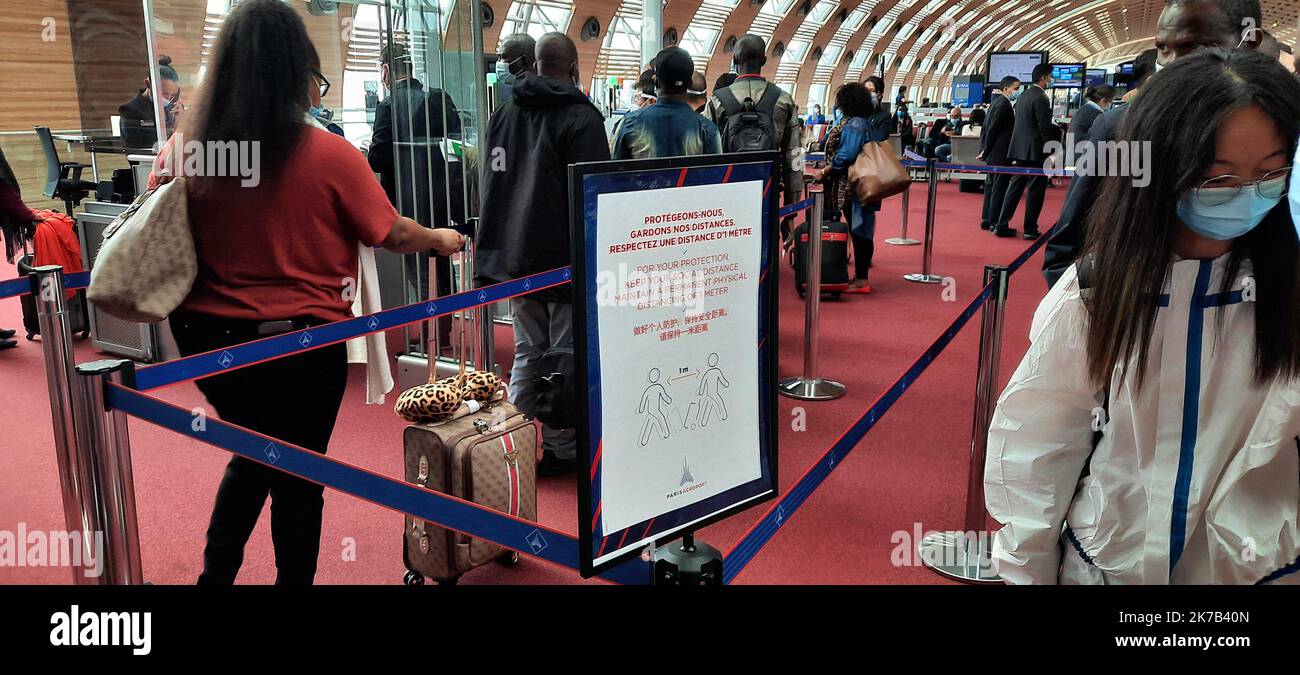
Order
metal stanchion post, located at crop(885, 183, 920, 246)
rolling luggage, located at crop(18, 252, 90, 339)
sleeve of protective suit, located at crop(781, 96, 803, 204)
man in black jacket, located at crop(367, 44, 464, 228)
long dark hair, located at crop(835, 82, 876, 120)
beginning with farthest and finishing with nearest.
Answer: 1. metal stanchion post, located at crop(885, 183, 920, 246)
2. long dark hair, located at crop(835, 82, 876, 120)
3. sleeve of protective suit, located at crop(781, 96, 803, 204)
4. rolling luggage, located at crop(18, 252, 90, 339)
5. man in black jacket, located at crop(367, 44, 464, 228)

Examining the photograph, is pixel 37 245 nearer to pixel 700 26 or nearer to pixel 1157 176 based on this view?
pixel 1157 176

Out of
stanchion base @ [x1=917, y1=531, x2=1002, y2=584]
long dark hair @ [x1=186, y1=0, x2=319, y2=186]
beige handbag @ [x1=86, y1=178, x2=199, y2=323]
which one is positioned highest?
long dark hair @ [x1=186, y1=0, x2=319, y2=186]

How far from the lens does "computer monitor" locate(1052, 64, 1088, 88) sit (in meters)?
16.8

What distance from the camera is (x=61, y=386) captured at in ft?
6.48

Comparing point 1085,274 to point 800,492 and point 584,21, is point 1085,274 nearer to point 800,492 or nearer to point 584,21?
point 800,492

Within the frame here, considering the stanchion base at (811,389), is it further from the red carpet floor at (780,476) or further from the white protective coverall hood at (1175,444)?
the white protective coverall hood at (1175,444)

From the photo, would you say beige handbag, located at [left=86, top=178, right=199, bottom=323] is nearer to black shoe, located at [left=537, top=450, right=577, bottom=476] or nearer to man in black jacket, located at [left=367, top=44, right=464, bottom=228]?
black shoe, located at [left=537, top=450, right=577, bottom=476]

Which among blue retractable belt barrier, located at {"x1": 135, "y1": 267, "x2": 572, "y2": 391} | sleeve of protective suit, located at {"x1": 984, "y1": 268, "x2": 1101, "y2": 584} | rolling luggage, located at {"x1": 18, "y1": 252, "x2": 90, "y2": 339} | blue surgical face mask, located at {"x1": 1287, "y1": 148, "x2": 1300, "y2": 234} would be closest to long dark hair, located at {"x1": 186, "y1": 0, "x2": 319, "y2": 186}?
blue retractable belt barrier, located at {"x1": 135, "y1": 267, "x2": 572, "y2": 391}

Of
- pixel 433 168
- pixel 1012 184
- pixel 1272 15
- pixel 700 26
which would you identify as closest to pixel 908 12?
pixel 700 26

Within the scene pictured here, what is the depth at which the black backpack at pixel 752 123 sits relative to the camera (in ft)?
20.1

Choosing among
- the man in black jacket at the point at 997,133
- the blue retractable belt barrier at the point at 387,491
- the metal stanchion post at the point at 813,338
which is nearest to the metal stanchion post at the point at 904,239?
the man in black jacket at the point at 997,133

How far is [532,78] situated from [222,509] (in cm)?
204

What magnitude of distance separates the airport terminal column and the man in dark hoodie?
1655 mm

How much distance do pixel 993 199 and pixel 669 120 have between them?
768 cm
